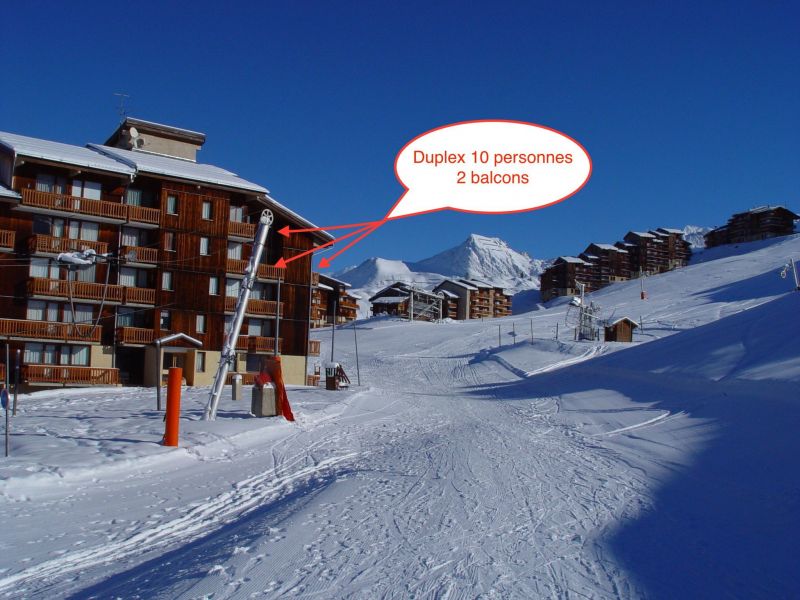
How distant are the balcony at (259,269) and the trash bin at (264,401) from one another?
1978 cm

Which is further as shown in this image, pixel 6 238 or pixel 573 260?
pixel 573 260

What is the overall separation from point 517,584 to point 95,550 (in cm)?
477

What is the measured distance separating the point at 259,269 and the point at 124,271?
7.60 meters

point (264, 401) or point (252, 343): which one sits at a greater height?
point (252, 343)

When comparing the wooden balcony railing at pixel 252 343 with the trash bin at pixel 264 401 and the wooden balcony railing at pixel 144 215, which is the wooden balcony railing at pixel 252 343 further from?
the trash bin at pixel 264 401

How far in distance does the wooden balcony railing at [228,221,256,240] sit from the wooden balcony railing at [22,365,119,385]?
10187 millimetres

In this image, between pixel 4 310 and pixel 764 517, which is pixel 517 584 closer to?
pixel 764 517

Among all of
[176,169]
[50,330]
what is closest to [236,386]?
[50,330]

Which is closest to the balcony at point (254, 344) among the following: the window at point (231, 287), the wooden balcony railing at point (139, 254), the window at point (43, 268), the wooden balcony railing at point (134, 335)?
the window at point (231, 287)

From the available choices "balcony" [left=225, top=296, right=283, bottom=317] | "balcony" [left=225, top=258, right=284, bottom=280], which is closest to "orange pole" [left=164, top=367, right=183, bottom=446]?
"balcony" [left=225, top=258, right=284, bottom=280]

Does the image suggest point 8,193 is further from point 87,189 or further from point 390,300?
point 390,300

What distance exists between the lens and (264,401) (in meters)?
20.4

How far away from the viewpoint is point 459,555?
271 inches

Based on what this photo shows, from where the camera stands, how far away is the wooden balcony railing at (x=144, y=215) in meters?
37.1
